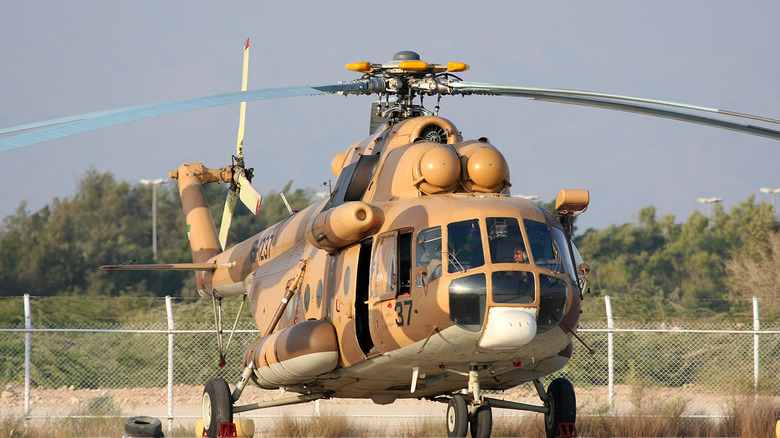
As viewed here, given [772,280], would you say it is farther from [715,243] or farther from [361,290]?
[361,290]

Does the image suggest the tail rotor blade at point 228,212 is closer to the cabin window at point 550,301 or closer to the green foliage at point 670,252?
the cabin window at point 550,301

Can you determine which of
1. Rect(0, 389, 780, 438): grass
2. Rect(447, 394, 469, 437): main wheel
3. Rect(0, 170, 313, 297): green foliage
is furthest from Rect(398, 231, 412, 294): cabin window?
Rect(0, 170, 313, 297): green foliage

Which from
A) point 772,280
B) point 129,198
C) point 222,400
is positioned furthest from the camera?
point 129,198

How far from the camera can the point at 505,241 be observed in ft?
29.9

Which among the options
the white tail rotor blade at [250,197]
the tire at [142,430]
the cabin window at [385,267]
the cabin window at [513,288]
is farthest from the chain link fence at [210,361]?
the cabin window at [513,288]

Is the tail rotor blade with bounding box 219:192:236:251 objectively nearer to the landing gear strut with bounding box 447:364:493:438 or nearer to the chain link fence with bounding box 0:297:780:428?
the chain link fence with bounding box 0:297:780:428

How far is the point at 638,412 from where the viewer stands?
48.5 feet

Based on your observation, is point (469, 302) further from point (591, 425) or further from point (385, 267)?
point (591, 425)

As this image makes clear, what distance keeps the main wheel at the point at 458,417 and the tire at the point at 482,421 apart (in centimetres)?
14

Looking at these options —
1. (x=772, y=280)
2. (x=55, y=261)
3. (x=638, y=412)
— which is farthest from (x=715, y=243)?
(x=638, y=412)

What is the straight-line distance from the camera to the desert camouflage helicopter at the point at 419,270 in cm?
886

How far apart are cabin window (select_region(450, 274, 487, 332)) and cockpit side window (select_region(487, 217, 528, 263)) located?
11.7 inches

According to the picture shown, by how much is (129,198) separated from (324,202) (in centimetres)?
4012

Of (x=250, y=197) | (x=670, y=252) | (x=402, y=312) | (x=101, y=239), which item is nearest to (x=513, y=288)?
(x=402, y=312)
